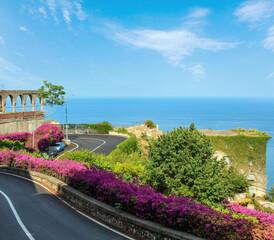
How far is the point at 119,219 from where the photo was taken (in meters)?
10.4

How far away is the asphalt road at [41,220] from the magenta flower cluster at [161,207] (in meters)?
1.30

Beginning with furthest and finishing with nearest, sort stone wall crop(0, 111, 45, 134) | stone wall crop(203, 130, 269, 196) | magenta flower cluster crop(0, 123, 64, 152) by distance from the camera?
stone wall crop(203, 130, 269, 196) < stone wall crop(0, 111, 45, 134) < magenta flower cluster crop(0, 123, 64, 152)

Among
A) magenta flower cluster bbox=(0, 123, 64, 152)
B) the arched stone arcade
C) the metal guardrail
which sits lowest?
magenta flower cluster bbox=(0, 123, 64, 152)

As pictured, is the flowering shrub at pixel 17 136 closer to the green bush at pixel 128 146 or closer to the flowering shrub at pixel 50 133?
the flowering shrub at pixel 50 133

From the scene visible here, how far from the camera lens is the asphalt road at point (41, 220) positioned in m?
9.54

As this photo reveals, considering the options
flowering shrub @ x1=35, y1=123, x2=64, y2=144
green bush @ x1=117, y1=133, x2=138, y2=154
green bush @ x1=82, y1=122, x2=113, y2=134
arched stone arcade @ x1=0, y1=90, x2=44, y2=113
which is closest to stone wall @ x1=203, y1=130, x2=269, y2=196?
green bush @ x1=117, y1=133, x2=138, y2=154

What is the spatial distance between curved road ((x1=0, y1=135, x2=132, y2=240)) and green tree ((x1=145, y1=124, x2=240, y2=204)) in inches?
291

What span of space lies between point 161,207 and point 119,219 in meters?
2.11

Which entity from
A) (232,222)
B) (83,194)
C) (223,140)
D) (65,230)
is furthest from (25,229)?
(223,140)

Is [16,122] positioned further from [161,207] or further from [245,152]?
[161,207]

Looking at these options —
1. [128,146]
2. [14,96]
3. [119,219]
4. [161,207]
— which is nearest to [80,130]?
[14,96]

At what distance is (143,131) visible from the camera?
59.1m

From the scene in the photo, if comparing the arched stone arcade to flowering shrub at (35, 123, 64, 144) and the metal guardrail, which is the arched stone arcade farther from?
the metal guardrail

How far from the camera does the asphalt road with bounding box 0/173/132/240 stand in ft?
31.3
